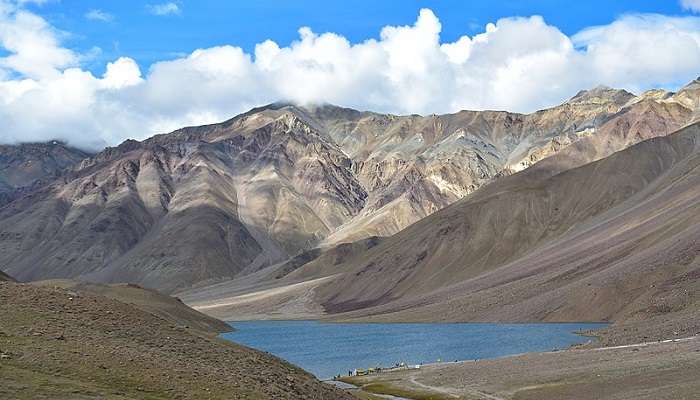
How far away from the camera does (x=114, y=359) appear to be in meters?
41.1

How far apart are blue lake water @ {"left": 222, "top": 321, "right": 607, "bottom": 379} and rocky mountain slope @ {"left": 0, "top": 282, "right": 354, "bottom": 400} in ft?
140

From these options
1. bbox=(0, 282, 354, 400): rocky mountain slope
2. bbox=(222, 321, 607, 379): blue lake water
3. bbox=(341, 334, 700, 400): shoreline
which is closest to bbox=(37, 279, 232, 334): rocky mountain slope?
bbox=(222, 321, 607, 379): blue lake water

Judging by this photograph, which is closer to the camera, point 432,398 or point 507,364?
point 432,398

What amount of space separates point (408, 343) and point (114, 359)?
95.7 m

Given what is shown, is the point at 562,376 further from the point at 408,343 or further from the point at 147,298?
the point at 147,298

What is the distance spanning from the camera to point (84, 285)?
450 feet

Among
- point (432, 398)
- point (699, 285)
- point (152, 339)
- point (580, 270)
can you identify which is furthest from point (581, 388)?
point (580, 270)

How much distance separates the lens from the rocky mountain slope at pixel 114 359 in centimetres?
3638

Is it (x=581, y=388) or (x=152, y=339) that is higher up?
(x=152, y=339)

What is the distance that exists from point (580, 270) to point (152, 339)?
5502 inches

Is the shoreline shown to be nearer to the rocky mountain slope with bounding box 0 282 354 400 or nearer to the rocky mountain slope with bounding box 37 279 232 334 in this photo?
the rocky mountain slope with bounding box 0 282 354 400

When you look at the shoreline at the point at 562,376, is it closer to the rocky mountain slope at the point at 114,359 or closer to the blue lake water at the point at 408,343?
the rocky mountain slope at the point at 114,359

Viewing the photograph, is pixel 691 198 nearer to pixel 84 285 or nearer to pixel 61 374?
pixel 84 285

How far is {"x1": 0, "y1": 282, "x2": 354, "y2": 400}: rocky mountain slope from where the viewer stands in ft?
119
